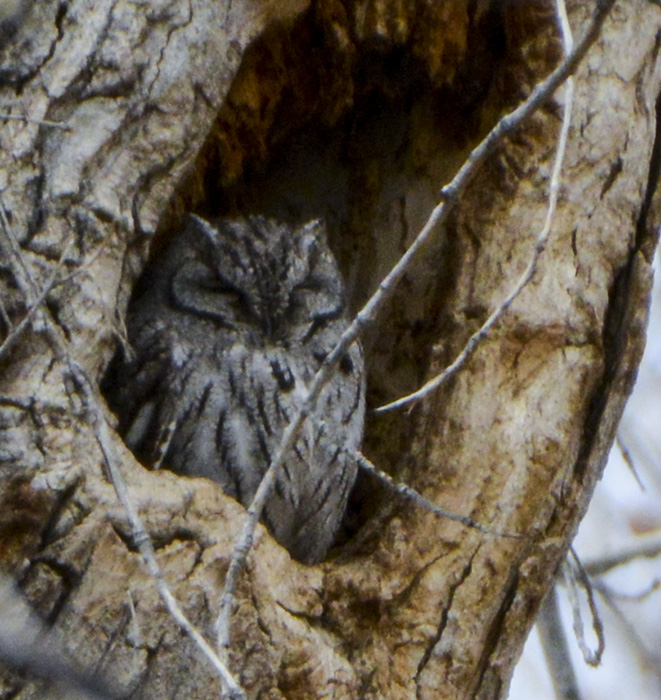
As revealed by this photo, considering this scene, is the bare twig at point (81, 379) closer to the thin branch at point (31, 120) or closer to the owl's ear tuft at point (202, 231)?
the thin branch at point (31, 120)

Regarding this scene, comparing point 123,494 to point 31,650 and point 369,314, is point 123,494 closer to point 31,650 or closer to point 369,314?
point 31,650

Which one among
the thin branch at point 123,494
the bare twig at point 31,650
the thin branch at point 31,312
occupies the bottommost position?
the bare twig at point 31,650

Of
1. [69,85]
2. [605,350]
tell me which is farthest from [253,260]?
[605,350]

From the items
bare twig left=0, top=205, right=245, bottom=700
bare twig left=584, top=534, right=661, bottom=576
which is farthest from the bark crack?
bare twig left=584, top=534, right=661, bottom=576

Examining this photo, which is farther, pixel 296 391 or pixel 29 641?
pixel 296 391

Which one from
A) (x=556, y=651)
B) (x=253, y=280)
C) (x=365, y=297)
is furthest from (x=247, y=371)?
(x=556, y=651)

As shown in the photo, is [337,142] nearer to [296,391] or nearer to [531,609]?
[296,391]

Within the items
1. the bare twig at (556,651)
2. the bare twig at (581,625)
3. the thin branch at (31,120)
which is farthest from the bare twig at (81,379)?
the bare twig at (556,651)
